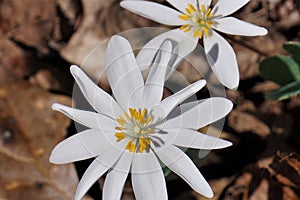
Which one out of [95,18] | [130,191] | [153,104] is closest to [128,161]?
[153,104]

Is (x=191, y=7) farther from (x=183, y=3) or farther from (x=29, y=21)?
(x=29, y=21)

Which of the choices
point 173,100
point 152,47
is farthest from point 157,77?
point 152,47

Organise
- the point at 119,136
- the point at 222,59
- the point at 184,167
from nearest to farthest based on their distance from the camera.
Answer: the point at 184,167 < the point at 119,136 < the point at 222,59

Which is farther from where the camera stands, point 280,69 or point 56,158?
point 280,69

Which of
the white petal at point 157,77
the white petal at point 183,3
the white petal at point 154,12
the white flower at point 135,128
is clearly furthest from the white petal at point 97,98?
the white petal at point 183,3

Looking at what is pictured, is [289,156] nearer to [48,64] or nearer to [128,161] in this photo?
[128,161]

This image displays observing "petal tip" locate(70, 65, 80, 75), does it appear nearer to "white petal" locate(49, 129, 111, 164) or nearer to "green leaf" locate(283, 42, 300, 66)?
"white petal" locate(49, 129, 111, 164)


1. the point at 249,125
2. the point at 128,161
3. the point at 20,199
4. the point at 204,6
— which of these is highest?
the point at 204,6

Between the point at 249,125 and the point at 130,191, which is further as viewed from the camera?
the point at 249,125
